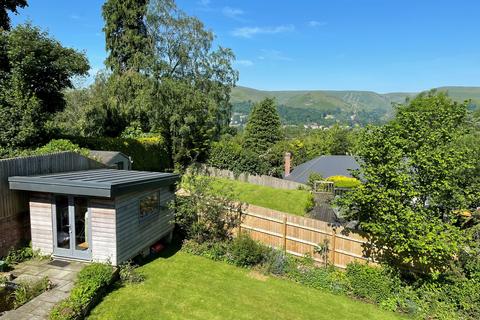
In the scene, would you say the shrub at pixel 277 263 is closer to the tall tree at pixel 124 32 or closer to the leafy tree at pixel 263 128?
the tall tree at pixel 124 32

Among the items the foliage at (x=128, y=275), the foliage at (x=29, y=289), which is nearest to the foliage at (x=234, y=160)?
the foliage at (x=128, y=275)

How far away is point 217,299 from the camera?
8.71m

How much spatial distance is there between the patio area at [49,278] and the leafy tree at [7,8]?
56.2 ft

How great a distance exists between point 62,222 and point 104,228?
5.06 feet

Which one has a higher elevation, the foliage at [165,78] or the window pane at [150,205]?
the foliage at [165,78]

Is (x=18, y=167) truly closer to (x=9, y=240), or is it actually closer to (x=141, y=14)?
(x=9, y=240)

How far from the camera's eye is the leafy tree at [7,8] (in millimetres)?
18844

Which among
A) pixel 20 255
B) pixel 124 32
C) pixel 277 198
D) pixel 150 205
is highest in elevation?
pixel 124 32

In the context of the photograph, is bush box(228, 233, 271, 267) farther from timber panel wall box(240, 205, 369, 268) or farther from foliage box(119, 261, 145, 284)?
foliage box(119, 261, 145, 284)

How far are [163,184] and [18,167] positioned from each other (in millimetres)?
4312

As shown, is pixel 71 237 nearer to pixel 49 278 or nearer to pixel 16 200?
pixel 49 278

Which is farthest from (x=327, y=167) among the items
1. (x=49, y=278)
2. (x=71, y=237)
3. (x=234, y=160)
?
(x=49, y=278)

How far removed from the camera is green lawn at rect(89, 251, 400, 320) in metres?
7.82

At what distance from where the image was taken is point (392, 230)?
29.2 feet
